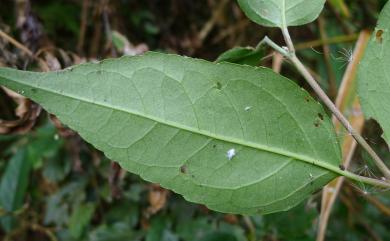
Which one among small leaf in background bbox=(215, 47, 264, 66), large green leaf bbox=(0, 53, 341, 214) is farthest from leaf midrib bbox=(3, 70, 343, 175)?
small leaf in background bbox=(215, 47, 264, 66)

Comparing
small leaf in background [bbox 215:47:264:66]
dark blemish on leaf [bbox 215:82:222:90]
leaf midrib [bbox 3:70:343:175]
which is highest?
small leaf in background [bbox 215:47:264:66]

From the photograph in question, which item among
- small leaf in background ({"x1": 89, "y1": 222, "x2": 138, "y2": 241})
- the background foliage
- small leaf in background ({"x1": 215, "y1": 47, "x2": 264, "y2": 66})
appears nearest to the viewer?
small leaf in background ({"x1": 215, "y1": 47, "x2": 264, "y2": 66})

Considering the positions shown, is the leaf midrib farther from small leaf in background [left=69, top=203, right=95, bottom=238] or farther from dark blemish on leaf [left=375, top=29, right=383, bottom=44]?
small leaf in background [left=69, top=203, right=95, bottom=238]

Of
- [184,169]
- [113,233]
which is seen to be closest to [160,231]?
[113,233]

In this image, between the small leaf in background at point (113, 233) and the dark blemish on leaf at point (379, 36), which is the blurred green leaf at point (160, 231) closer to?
the small leaf in background at point (113, 233)

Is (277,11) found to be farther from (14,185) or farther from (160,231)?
(14,185)

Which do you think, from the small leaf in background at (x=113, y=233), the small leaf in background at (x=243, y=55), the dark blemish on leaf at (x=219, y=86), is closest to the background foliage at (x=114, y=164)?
the small leaf in background at (x=113, y=233)

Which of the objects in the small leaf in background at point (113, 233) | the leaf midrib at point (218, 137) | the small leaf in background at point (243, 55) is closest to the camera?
the leaf midrib at point (218, 137)
